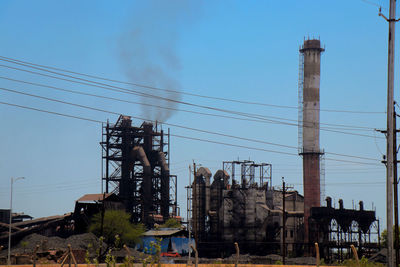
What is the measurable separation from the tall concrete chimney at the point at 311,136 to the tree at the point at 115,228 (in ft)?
80.6

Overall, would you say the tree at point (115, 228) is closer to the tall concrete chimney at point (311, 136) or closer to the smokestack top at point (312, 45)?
the tall concrete chimney at point (311, 136)

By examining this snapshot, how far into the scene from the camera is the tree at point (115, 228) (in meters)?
80.1

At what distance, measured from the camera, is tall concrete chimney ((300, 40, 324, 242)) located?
8138 cm

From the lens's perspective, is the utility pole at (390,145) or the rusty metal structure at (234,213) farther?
the rusty metal structure at (234,213)

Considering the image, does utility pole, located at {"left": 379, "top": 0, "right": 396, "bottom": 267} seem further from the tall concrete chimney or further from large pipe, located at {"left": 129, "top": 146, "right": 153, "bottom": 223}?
large pipe, located at {"left": 129, "top": 146, "right": 153, "bottom": 223}

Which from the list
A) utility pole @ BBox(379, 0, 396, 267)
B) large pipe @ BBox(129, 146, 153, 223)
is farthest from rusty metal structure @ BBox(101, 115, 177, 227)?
utility pole @ BBox(379, 0, 396, 267)

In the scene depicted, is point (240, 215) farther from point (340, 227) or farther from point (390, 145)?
point (390, 145)

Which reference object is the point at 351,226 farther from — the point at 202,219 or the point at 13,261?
the point at 13,261

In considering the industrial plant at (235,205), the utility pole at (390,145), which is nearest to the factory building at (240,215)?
the industrial plant at (235,205)

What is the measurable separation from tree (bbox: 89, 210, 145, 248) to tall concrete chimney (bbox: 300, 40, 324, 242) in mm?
24552

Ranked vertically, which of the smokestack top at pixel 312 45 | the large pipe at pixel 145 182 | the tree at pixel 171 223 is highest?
the smokestack top at pixel 312 45

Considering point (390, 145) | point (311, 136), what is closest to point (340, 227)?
point (311, 136)

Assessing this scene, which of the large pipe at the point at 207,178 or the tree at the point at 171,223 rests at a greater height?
the large pipe at the point at 207,178

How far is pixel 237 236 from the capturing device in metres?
86.1
